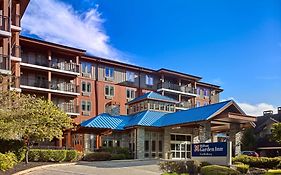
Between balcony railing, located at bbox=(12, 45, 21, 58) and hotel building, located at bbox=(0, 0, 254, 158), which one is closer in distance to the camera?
hotel building, located at bbox=(0, 0, 254, 158)

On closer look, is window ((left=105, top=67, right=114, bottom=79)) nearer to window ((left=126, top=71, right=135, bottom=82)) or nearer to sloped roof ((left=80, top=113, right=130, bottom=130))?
window ((left=126, top=71, right=135, bottom=82))

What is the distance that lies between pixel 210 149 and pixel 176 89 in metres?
31.9

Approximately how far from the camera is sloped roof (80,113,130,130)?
36844 mm

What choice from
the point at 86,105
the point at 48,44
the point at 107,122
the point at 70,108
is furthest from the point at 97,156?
the point at 48,44

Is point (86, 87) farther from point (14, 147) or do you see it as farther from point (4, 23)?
point (14, 147)

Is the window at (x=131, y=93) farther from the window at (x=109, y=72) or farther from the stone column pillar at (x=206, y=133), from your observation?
the stone column pillar at (x=206, y=133)

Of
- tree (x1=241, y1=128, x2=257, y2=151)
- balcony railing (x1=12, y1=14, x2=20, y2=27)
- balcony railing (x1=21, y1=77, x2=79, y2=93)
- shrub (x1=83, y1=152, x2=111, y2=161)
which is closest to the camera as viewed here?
shrub (x1=83, y1=152, x2=111, y2=161)

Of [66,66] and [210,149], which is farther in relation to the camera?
[66,66]

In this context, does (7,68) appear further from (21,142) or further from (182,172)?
(182,172)

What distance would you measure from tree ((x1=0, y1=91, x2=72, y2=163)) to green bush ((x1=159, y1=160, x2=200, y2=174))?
27.2ft

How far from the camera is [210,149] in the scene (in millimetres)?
23297

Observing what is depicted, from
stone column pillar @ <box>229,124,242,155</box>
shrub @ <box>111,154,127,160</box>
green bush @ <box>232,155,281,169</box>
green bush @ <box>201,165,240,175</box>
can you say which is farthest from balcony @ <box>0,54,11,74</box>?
stone column pillar @ <box>229,124,242,155</box>

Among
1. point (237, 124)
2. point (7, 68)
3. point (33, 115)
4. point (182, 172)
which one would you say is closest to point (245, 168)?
point (182, 172)

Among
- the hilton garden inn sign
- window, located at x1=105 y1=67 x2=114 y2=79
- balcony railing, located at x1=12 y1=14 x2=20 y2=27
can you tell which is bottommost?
the hilton garden inn sign
